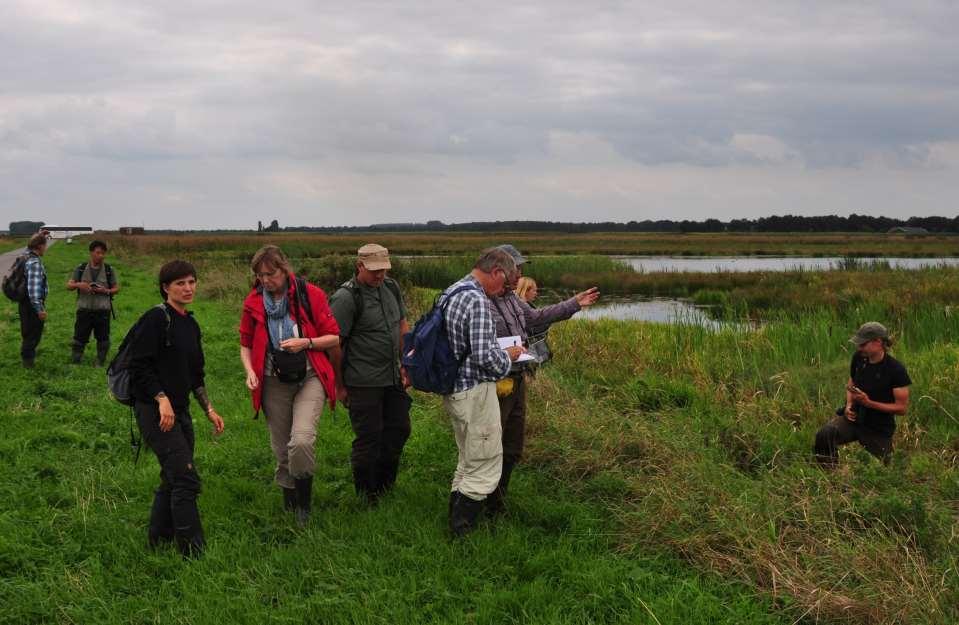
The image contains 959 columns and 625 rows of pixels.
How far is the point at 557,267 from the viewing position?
36375 mm

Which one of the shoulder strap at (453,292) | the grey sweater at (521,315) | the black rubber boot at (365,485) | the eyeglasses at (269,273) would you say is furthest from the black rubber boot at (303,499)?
the grey sweater at (521,315)

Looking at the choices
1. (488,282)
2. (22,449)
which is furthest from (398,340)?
(22,449)

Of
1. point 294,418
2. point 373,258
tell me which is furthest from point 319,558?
point 373,258

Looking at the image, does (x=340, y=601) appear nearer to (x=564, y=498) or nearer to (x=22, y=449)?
(x=564, y=498)

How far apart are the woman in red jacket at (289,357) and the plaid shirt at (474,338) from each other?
2.74 feet

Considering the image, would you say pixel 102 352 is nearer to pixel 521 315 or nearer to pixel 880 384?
pixel 521 315

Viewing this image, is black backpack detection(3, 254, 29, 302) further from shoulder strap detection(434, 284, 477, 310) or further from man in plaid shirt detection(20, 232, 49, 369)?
shoulder strap detection(434, 284, 477, 310)

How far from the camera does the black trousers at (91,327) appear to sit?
11328 millimetres

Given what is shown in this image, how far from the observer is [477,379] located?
493 centimetres

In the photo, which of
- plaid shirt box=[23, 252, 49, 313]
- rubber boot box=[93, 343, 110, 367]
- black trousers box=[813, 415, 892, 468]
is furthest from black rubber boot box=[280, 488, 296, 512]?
rubber boot box=[93, 343, 110, 367]

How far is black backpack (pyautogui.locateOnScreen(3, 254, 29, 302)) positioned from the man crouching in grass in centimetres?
951

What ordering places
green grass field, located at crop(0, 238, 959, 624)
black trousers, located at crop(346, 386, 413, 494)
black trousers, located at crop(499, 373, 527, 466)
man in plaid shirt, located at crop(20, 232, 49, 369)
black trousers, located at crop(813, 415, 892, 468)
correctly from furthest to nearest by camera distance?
man in plaid shirt, located at crop(20, 232, 49, 369)
black trousers, located at crop(813, 415, 892, 468)
black trousers, located at crop(346, 386, 413, 494)
black trousers, located at crop(499, 373, 527, 466)
green grass field, located at crop(0, 238, 959, 624)

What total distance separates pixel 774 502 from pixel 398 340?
2.63 m

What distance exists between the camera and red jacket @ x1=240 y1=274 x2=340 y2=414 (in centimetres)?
516
